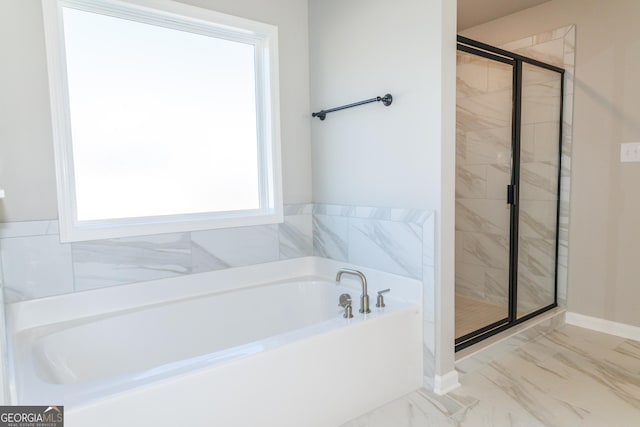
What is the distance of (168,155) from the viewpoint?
2.34 metres

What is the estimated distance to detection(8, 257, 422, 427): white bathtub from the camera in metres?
1.35

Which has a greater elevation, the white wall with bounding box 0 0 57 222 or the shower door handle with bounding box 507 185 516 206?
the white wall with bounding box 0 0 57 222

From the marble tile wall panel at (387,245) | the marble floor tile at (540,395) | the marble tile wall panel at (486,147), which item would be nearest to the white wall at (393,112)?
the marble tile wall panel at (387,245)

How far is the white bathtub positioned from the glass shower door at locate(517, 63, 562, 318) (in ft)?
4.16

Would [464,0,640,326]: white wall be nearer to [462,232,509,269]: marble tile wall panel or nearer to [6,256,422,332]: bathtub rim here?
[462,232,509,269]: marble tile wall panel

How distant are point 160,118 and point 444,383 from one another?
2185 millimetres

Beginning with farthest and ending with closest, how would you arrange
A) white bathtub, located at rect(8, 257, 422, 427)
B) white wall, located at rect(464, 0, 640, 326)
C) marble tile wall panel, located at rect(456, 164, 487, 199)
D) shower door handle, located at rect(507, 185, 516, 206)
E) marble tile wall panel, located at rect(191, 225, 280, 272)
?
1. marble tile wall panel, located at rect(456, 164, 487, 199)
2. shower door handle, located at rect(507, 185, 516, 206)
3. white wall, located at rect(464, 0, 640, 326)
4. marble tile wall panel, located at rect(191, 225, 280, 272)
5. white bathtub, located at rect(8, 257, 422, 427)

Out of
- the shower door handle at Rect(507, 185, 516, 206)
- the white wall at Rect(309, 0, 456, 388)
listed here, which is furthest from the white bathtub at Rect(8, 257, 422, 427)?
the shower door handle at Rect(507, 185, 516, 206)

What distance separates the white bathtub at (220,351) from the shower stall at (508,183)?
0.82 m

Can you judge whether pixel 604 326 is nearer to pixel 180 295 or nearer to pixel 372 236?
pixel 372 236

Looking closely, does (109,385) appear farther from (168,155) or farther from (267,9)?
(267,9)

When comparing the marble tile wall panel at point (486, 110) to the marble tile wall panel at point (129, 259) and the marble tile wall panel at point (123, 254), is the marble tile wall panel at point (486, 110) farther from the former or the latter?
the marble tile wall panel at point (129, 259)

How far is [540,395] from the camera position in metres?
2.01

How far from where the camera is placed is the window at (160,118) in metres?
2.01
